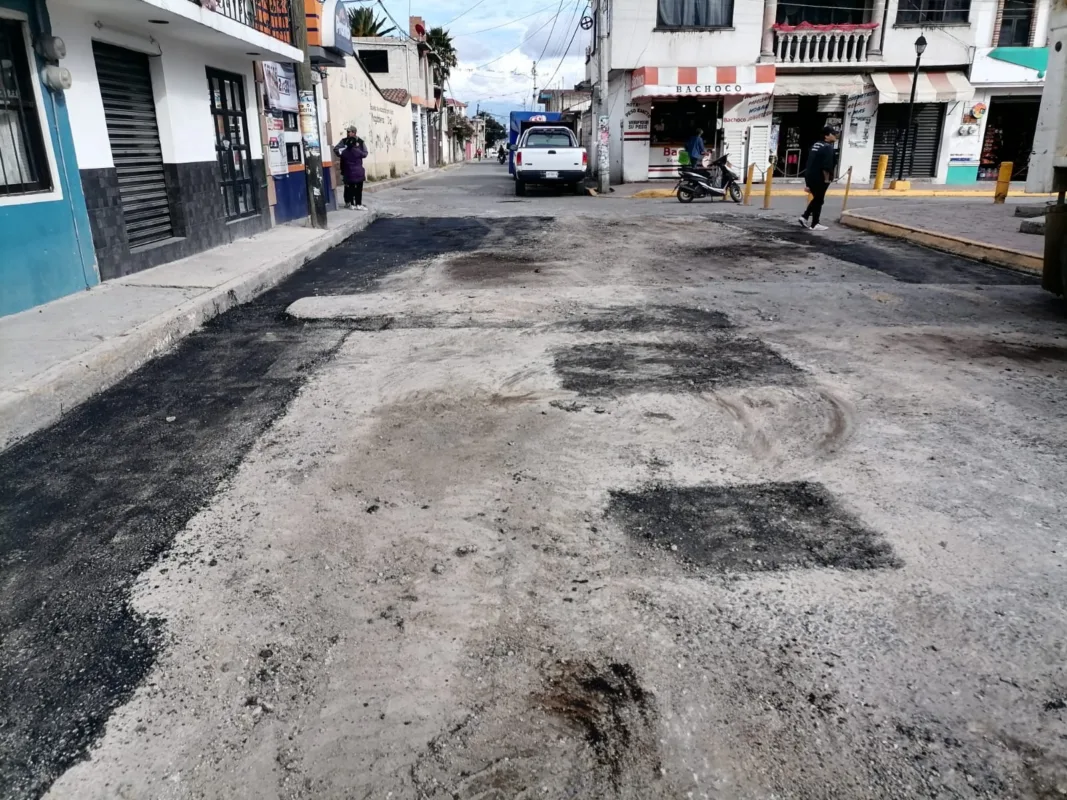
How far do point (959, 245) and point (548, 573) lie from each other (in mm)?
10564

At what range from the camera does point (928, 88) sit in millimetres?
26156

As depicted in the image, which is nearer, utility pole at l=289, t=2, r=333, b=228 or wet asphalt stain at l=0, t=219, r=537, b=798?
wet asphalt stain at l=0, t=219, r=537, b=798

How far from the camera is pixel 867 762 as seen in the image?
211 centimetres

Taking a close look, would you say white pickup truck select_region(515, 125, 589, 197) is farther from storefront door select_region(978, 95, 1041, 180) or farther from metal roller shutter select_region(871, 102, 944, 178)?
storefront door select_region(978, 95, 1041, 180)

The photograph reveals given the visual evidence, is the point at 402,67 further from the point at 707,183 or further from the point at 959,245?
the point at 959,245

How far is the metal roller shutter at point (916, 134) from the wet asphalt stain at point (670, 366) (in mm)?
25655

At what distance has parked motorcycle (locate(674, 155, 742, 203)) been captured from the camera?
20000 millimetres

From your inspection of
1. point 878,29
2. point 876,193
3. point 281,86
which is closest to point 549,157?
point 281,86

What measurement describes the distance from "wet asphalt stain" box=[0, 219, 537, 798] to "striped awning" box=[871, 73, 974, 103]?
25805 mm

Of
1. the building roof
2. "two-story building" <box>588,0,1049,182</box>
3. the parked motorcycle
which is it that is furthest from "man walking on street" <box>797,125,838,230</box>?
the building roof

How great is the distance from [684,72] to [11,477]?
2563 cm

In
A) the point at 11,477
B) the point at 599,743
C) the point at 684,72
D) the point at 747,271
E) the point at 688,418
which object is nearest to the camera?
the point at 599,743

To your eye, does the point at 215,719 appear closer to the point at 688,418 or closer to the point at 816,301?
the point at 688,418

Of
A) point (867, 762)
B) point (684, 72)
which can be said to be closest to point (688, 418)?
point (867, 762)
